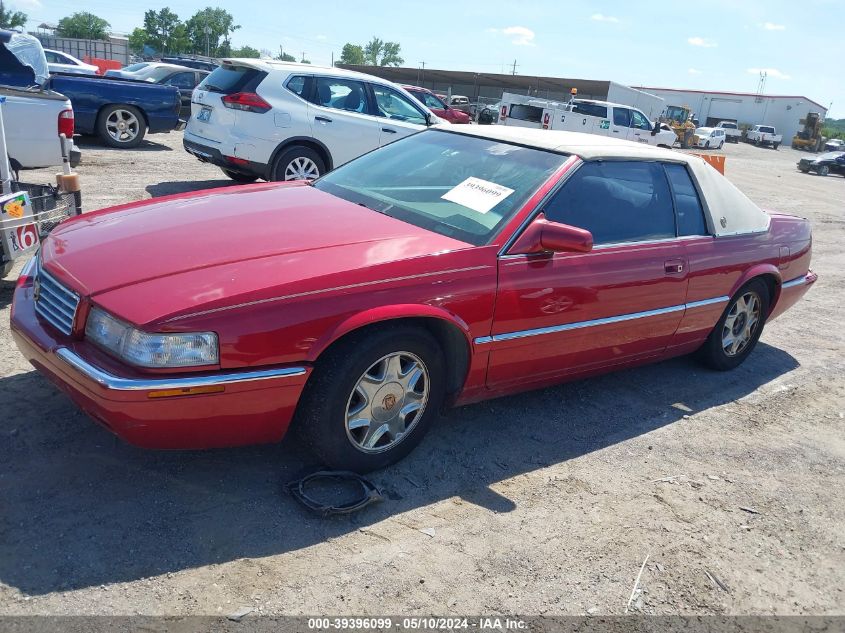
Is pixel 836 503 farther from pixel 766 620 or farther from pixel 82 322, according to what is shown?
pixel 82 322

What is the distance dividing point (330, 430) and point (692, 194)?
2.93m

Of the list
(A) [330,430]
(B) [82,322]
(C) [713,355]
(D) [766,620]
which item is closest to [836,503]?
(D) [766,620]

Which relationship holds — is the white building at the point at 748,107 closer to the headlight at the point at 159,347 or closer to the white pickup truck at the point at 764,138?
the white pickup truck at the point at 764,138

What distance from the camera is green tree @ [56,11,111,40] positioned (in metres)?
99.1

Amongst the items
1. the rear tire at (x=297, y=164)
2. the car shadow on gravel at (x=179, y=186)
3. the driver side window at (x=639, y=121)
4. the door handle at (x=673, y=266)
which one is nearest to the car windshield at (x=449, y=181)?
the door handle at (x=673, y=266)

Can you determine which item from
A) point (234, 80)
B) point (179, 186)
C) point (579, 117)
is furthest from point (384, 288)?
point (579, 117)

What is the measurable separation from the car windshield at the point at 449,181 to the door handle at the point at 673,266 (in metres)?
0.92

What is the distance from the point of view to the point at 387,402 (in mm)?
3207

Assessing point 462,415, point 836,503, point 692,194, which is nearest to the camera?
point 836,503

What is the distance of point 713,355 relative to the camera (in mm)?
5023

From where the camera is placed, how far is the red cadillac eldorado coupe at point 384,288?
8.86 ft

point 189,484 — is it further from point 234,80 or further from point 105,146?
point 105,146

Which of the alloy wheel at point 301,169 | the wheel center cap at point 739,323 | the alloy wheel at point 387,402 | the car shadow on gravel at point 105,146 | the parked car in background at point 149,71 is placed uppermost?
the parked car in background at point 149,71

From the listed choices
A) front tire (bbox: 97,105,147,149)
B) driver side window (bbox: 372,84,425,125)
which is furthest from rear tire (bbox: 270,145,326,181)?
front tire (bbox: 97,105,147,149)
